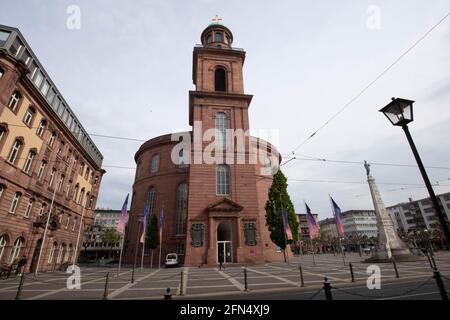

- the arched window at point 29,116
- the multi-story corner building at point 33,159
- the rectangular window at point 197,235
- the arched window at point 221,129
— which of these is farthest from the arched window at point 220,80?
the arched window at point 29,116

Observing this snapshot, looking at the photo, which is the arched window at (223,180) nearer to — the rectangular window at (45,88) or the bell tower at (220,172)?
the bell tower at (220,172)

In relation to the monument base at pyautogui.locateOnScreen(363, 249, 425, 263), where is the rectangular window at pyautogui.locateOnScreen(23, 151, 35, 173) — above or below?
above

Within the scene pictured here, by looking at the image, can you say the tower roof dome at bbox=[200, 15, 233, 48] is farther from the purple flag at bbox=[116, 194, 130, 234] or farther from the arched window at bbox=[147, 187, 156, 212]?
the purple flag at bbox=[116, 194, 130, 234]

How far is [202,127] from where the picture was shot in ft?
95.5

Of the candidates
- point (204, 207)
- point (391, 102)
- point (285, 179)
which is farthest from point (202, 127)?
point (391, 102)

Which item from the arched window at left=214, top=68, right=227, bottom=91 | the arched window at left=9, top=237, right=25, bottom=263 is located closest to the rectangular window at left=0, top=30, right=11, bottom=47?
the arched window at left=9, top=237, right=25, bottom=263

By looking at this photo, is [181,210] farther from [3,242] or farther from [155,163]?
[3,242]

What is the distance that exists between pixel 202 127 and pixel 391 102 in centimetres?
2438

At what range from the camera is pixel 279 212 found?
27703 mm

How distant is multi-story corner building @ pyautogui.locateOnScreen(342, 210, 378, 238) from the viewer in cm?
10391

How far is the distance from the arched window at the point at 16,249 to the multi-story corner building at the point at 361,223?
114 meters

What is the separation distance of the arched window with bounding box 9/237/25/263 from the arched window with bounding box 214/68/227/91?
92.1ft

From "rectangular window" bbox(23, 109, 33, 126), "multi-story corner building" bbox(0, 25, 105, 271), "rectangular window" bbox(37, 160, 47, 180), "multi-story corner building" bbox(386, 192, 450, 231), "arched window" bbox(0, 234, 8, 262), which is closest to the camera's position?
"multi-story corner building" bbox(0, 25, 105, 271)
